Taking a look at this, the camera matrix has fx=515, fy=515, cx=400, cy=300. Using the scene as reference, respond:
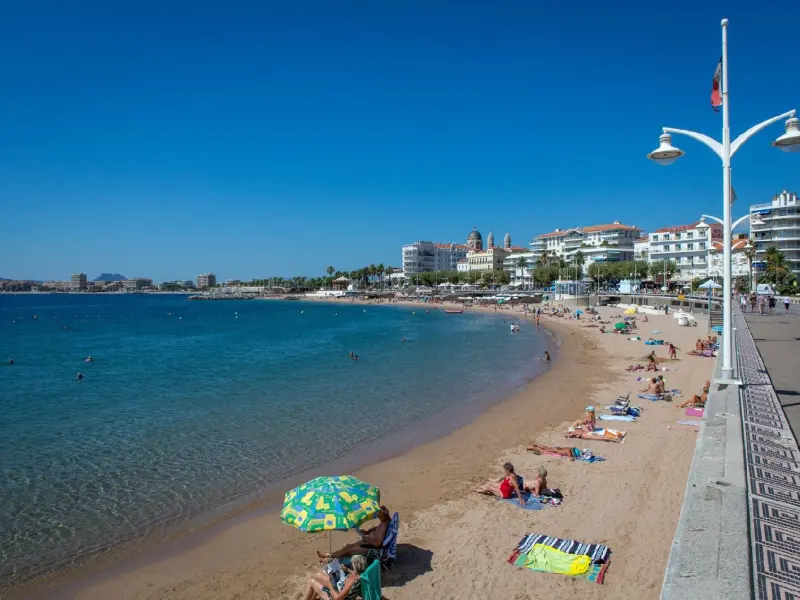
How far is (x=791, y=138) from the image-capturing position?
8.12m

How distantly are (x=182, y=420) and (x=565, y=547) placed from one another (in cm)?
1492

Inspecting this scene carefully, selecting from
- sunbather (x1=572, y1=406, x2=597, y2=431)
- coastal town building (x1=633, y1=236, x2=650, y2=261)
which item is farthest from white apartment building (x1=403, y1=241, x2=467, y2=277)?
sunbather (x1=572, y1=406, x2=597, y2=431)

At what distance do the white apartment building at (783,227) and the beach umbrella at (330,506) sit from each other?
275ft

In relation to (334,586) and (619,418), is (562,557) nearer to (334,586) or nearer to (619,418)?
(334,586)

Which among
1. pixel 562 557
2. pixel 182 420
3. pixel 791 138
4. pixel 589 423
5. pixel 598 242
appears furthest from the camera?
pixel 598 242

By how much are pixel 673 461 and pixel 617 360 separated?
18.6m

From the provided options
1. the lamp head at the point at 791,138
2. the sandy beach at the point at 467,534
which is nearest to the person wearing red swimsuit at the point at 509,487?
A: the sandy beach at the point at 467,534

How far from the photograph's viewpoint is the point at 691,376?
2117 centimetres

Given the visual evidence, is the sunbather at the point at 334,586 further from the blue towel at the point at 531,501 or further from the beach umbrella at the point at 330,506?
the blue towel at the point at 531,501

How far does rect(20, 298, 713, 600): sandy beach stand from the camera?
7.16 meters

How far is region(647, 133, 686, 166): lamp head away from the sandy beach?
611 cm

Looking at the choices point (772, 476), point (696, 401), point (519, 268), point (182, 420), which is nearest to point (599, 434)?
point (696, 401)

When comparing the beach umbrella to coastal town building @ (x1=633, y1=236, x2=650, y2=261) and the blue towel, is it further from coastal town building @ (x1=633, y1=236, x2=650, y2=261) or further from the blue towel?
coastal town building @ (x1=633, y1=236, x2=650, y2=261)

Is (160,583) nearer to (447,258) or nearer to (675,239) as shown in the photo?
(675,239)
